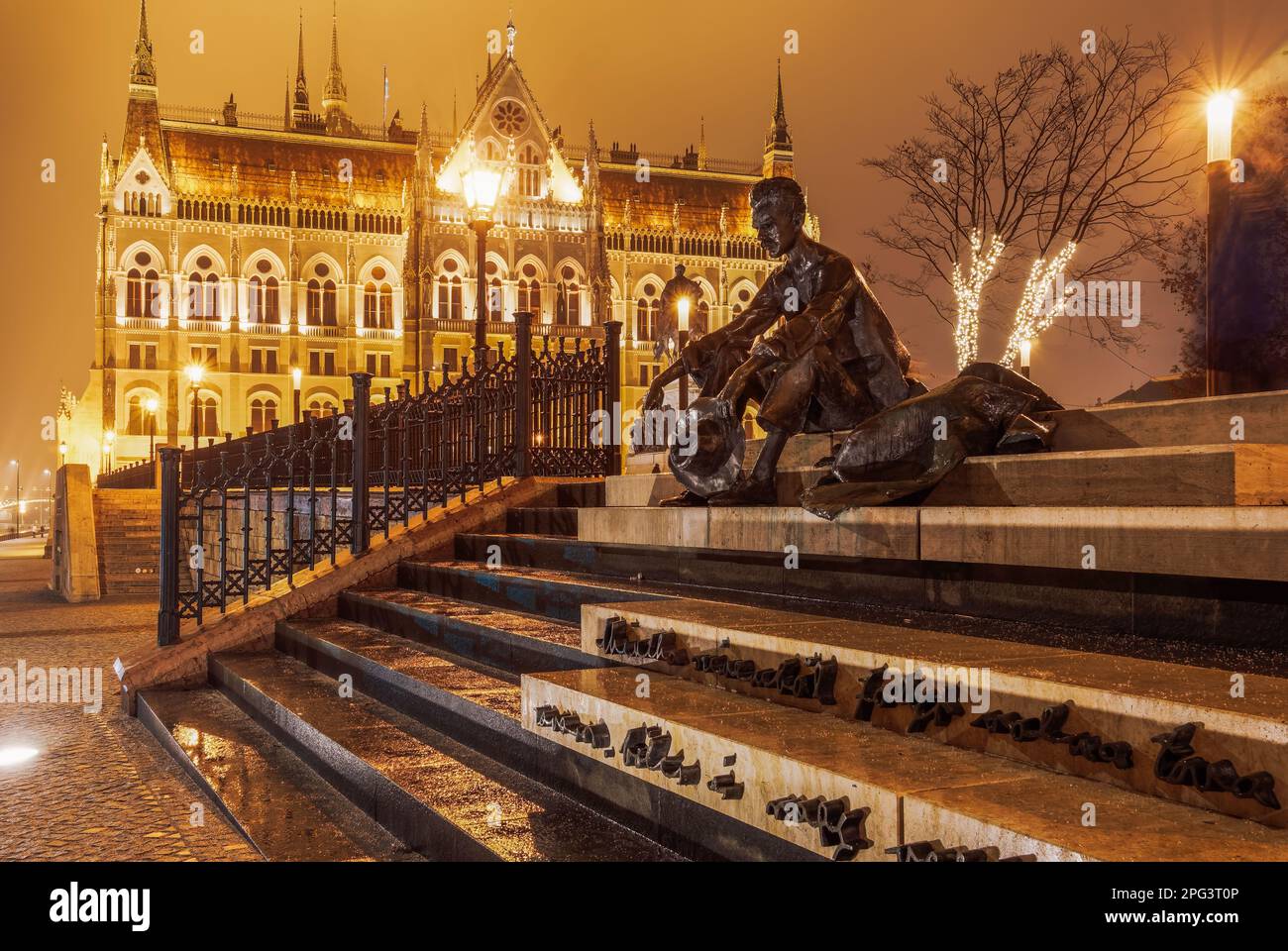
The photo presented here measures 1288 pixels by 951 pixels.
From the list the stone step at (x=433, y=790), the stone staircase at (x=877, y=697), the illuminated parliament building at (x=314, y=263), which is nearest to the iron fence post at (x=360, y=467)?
the stone step at (x=433, y=790)

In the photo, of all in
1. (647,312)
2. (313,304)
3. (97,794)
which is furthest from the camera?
(647,312)

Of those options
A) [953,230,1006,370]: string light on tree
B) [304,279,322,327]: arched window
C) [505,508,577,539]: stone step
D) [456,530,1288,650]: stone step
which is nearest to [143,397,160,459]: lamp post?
[304,279,322,327]: arched window

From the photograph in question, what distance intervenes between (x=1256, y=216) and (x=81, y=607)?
662 inches

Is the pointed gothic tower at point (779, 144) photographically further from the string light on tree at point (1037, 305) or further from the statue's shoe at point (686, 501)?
the statue's shoe at point (686, 501)

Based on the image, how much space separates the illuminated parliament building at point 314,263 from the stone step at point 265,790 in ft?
160

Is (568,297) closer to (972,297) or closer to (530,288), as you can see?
(530,288)

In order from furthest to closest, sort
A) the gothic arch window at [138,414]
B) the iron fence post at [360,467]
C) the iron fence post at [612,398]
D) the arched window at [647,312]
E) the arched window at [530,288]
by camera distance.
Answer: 1. the arched window at [647,312]
2. the arched window at [530,288]
3. the gothic arch window at [138,414]
4. the iron fence post at [612,398]
5. the iron fence post at [360,467]

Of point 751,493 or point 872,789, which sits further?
point 751,493

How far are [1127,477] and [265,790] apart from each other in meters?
4.07

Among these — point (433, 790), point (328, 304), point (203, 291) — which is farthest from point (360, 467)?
point (203, 291)

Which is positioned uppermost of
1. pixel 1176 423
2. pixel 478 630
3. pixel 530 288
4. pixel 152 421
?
pixel 530 288

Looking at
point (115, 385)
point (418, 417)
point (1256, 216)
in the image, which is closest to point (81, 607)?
point (418, 417)

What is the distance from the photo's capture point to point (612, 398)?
11977 mm

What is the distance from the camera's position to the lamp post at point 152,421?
52.5 meters
